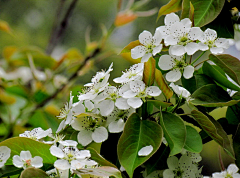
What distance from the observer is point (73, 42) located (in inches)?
240

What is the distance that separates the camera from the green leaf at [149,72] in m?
0.49

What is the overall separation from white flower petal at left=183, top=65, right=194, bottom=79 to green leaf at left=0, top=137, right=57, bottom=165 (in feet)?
0.93

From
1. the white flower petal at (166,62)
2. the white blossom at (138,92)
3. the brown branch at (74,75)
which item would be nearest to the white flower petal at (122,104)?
the white blossom at (138,92)

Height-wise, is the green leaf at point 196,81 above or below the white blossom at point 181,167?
above

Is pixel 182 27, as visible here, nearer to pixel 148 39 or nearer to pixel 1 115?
pixel 148 39

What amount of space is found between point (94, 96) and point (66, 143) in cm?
11

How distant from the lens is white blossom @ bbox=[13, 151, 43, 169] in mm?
456

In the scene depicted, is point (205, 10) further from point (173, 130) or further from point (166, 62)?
point (173, 130)

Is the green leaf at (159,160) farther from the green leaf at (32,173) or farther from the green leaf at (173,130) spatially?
the green leaf at (32,173)

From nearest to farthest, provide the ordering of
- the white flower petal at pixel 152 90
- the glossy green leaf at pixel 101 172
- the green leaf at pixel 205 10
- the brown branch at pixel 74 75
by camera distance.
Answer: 1. the glossy green leaf at pixel 101 172
2. the white flower petal at pixel 152 90
3. the green leaf at pixel 205 10
4. the brown branch at pixel 74 75

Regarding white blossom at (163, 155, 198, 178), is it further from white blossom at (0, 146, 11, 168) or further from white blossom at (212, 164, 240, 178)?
white blossom at (0, 146, 11, 168)

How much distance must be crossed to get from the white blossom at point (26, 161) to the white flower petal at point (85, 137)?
94mm

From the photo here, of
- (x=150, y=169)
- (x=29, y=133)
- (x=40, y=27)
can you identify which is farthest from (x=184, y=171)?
(x=40, y=27)

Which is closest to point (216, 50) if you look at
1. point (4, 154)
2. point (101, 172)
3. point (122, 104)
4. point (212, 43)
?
point (212, 43)
